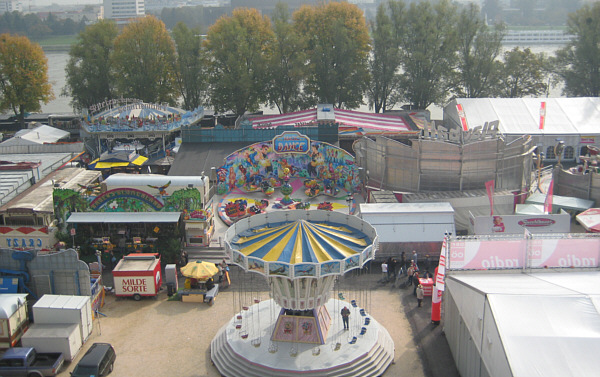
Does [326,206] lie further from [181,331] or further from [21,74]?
[21,74]

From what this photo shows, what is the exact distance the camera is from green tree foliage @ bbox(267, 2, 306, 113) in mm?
55125

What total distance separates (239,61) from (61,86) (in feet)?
165

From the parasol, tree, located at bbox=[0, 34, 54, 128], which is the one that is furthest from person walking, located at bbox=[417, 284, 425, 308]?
tree, located at bbox=[0, 34, 54, 128]

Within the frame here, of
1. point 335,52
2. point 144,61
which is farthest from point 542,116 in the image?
point 144,61

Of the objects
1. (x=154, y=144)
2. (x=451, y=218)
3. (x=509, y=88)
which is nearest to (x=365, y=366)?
(x=451, y=218)

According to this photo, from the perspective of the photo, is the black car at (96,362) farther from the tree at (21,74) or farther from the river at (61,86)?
the river at (61,86)

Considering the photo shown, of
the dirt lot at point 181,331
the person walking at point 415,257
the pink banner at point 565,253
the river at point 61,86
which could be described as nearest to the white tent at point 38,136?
the river at point 61,86

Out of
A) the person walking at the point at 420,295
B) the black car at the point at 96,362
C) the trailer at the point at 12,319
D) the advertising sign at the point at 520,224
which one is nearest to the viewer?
the black car at the point at 96,362

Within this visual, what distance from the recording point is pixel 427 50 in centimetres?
5597

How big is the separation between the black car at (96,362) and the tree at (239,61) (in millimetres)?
35547

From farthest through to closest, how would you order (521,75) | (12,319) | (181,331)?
(521,75), (181,331), (12,319)

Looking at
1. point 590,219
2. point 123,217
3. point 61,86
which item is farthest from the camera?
point 61,86

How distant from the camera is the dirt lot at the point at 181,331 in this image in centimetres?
2152

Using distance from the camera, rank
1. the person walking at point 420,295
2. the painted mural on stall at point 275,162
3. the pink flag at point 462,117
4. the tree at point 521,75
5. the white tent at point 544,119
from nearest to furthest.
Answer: the person walking at point 420,295, the painted mural on stall at point 275,162, the white tent at point 544,119, the pink flag at point 462,117, the tree at point 521,75
